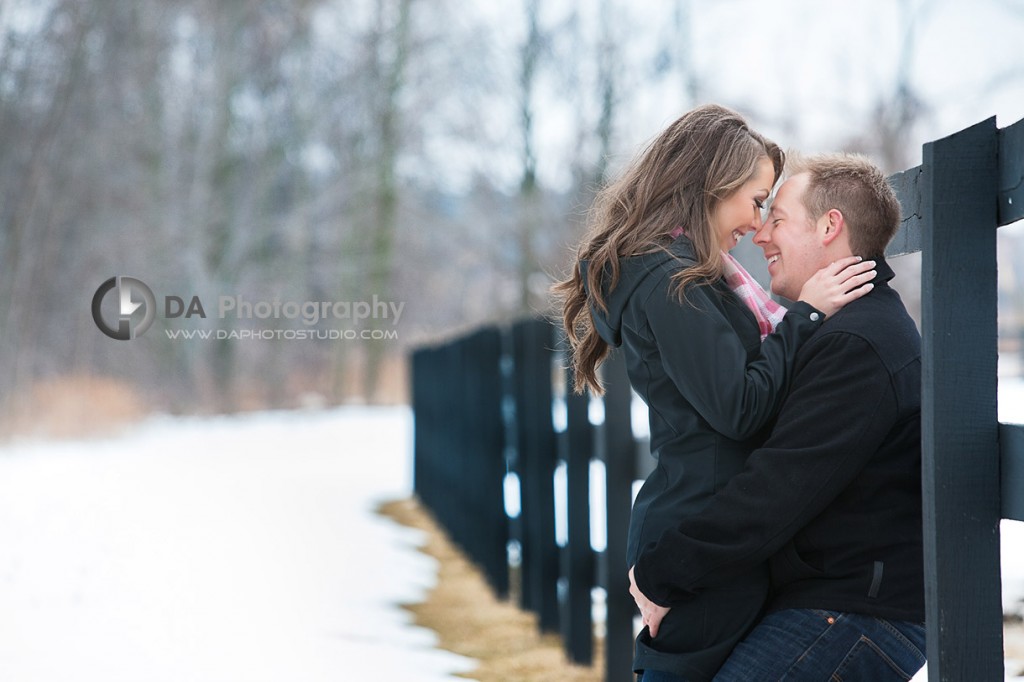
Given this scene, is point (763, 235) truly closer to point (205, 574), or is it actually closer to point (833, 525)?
point (833, 525)

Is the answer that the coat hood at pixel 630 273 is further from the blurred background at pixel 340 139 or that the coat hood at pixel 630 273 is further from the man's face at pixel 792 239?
the blurred background at pixel 340 139

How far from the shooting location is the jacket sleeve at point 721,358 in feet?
6.55

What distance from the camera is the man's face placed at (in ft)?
7.08

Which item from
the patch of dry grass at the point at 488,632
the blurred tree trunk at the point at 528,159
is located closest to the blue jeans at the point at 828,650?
the patch of dry grass at the point at 488,632

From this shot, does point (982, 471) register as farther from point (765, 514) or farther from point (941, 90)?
point (941, 90)

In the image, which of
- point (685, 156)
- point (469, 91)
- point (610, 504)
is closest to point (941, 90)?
point (469, 91)

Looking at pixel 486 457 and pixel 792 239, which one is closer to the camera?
pixel 792 239

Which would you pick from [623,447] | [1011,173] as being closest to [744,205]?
[1011,173]

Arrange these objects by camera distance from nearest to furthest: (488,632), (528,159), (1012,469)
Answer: (1012,469)
(488,632)
(528,159)

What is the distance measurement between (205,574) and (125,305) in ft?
36.0

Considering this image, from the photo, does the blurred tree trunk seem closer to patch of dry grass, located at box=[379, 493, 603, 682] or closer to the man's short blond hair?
patch of dry grass, located at box=[379, 493, 603, 682]

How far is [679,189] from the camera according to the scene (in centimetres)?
223

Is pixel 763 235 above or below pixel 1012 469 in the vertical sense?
above

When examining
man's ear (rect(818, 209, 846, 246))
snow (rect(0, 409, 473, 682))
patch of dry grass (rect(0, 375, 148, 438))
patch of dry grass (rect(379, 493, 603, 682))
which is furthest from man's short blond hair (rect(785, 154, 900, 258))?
patch of dry grass (rect(0, 375, 148, 438))
